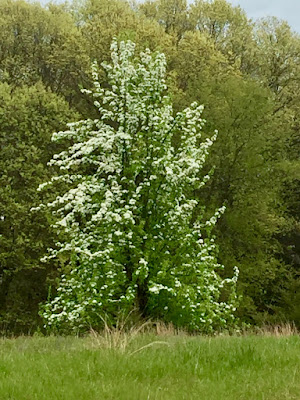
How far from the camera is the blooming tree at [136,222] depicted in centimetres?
1546

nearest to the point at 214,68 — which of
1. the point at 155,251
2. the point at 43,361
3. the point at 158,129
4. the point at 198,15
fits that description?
the point at 198,15

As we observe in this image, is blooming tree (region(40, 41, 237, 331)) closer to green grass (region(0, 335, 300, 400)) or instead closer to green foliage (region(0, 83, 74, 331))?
green grass (region(0, 335, 300, 400))

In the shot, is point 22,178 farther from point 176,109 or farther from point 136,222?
point 136,222

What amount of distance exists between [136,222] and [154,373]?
10.9 meters

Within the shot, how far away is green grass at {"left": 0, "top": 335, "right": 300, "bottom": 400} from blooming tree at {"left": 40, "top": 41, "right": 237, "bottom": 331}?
7.45 meters

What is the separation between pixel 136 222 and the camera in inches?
666

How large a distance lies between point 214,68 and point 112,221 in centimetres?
1711

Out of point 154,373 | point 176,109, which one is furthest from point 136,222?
point 176,109

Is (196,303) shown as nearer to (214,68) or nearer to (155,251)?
(155,251)

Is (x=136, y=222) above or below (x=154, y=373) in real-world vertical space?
above

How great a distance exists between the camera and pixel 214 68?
97.8 ft

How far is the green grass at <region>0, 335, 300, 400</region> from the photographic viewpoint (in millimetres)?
5289

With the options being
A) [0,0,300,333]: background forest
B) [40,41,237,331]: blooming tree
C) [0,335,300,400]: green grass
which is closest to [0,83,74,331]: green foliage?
[0,0,300,333]: background forest

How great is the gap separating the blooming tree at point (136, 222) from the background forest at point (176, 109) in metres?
8.21
